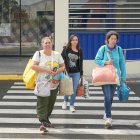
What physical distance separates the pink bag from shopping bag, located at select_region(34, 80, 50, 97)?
93cm

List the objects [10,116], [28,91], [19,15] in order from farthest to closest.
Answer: [19,15], [28,91], [10,116]

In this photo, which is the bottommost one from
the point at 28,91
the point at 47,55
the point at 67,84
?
the point at 28,91

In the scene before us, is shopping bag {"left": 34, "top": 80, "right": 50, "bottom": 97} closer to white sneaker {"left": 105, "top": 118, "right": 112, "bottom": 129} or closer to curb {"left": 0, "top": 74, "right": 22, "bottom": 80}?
white sneaker {"left": 105, "top": 118, "right": 112, "bottom": 129}

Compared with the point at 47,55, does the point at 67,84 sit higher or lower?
lower

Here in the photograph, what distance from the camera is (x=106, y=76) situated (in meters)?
8.54

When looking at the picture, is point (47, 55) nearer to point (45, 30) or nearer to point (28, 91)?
point (28, 91)

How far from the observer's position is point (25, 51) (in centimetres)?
2145

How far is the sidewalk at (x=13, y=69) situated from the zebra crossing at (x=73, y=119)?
329cm

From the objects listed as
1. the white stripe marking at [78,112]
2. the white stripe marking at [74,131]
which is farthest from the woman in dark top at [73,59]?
the white stripe marking at [74,131]

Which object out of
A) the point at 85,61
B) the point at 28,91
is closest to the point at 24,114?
the point at 28,91

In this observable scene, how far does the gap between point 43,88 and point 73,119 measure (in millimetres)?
1534

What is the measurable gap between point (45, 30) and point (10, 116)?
480 inches

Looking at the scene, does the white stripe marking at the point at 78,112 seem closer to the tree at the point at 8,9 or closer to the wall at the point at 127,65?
the wall at the point at 127,65

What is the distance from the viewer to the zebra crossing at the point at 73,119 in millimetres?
8219
